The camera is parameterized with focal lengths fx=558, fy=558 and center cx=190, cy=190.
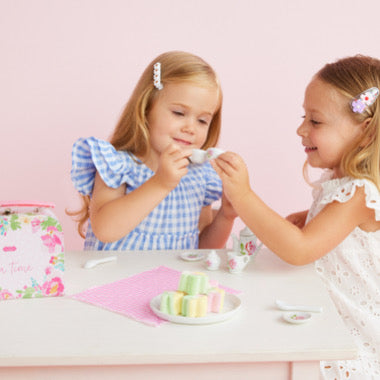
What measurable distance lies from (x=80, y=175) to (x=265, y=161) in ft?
3.92

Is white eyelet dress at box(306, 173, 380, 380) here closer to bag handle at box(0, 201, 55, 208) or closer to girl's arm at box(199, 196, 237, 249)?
girl's arm at box(199, 196, 237, 249)

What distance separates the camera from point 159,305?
0.99 m

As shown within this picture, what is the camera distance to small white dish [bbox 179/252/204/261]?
1.33 m

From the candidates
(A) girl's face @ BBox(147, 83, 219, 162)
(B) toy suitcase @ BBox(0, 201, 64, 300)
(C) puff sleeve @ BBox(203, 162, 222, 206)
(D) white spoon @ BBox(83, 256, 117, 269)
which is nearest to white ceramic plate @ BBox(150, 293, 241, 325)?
(B) toy suitcase @ BBox(0, 201, 64, 300)

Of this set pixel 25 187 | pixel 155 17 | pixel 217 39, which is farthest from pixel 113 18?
pixel 25 187

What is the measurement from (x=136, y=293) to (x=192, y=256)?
287mm

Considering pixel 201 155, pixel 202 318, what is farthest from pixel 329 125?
pixel 202 318

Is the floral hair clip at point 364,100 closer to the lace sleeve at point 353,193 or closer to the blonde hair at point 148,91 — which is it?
the lace sleeve at point 353,193

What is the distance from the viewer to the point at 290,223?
4.03ft

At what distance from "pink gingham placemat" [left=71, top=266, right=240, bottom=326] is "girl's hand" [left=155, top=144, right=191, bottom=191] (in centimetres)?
22

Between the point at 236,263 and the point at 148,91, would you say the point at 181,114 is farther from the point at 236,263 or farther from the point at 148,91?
the point at 236,263

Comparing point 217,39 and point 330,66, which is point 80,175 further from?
point 217,39

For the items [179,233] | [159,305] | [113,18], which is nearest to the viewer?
[159,305]

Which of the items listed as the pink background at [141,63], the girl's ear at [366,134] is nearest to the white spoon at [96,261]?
the girl's ear at [366,134]
